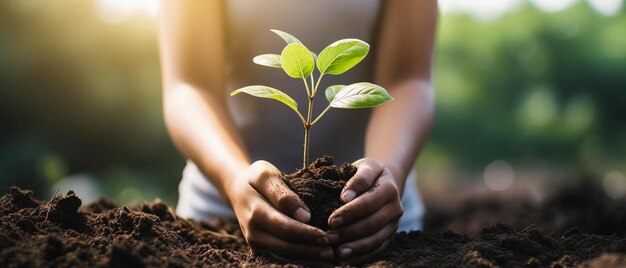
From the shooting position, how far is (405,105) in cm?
165

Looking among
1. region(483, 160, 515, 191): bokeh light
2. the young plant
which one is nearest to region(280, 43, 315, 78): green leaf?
the young plant

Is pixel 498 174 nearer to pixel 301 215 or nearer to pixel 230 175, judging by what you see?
pixel 230 175

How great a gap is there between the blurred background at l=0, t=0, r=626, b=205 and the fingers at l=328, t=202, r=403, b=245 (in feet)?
10.5

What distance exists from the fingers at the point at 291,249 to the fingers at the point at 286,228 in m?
0.01

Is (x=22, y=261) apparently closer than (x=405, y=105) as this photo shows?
Yes

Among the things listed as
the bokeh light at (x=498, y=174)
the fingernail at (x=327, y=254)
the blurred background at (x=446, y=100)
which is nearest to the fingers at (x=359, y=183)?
the fingernail at (x=327, y=254)

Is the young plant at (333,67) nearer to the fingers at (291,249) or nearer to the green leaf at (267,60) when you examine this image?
the green leaf at (267,60)

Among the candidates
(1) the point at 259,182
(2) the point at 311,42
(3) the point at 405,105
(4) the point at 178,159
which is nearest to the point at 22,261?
(1) the point at 259,182

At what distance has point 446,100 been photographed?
5652 millimetres

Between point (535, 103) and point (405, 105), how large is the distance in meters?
4.42

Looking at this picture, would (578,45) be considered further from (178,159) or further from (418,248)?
(418,248)

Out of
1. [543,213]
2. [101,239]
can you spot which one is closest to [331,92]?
[101,239]

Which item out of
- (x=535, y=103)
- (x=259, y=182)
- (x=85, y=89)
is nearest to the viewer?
(x=259, y=182)

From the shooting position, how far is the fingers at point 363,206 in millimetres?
1150
